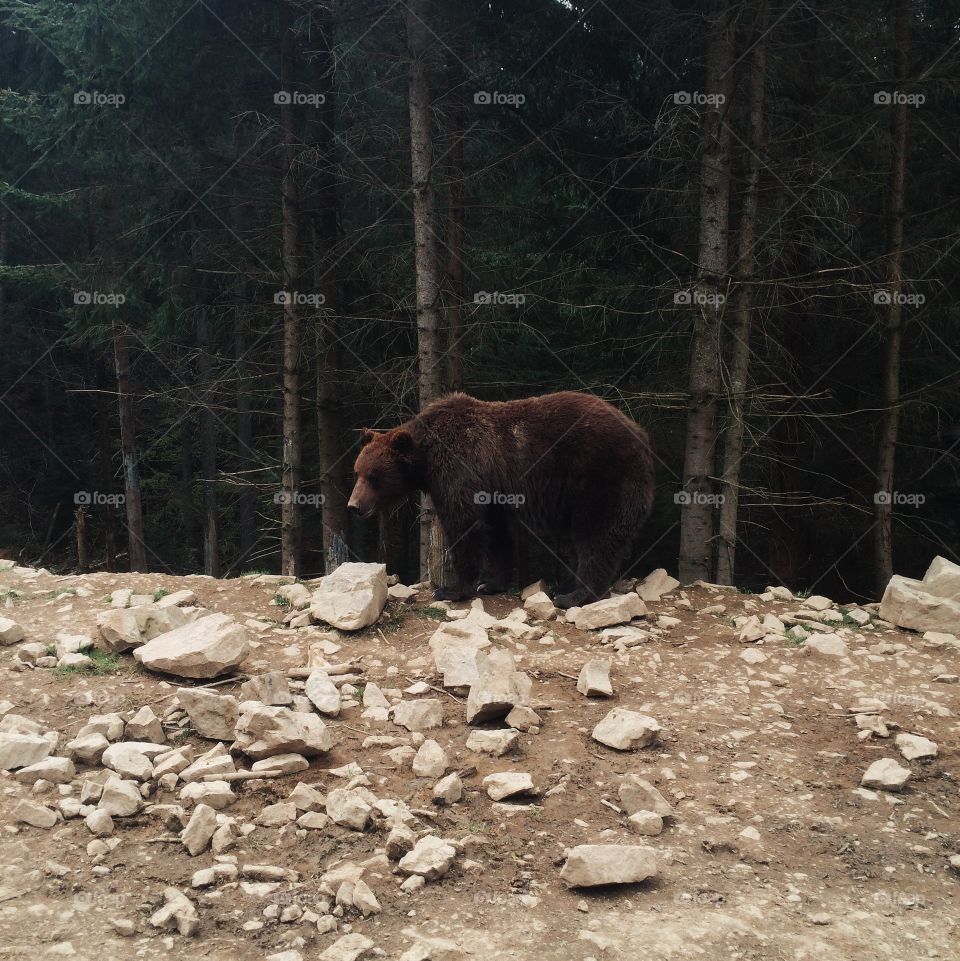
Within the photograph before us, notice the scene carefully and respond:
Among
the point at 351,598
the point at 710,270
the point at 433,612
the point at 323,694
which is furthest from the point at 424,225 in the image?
the point at 323,694

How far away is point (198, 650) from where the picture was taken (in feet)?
18.0

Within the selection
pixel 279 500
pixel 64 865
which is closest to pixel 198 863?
pixel 64 865

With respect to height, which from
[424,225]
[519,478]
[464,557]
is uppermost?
[424,225]

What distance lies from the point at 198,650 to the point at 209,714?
74 cm

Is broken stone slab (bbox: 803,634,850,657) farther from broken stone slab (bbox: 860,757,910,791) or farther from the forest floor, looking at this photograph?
broken stone slab (bbox: 860,757,910,791)

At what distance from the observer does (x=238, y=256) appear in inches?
522

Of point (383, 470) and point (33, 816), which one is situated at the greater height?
point (383, 470)

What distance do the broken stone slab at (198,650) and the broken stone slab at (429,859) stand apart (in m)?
2.21

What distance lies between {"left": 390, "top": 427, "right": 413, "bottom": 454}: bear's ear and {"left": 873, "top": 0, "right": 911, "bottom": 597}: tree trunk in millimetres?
7013

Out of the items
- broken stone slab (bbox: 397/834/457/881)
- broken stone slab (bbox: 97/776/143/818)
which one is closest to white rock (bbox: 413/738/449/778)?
broken stone slab (bbox: 397/834/457/881)

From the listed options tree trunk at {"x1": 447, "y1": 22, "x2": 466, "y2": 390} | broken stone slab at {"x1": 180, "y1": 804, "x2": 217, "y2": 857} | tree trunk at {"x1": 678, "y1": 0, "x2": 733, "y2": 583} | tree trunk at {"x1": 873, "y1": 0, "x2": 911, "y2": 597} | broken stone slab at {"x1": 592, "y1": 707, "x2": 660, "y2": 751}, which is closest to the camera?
broken stone slab at {"x1": 180, "y1": 804, "x2": 217, "y2": 857}

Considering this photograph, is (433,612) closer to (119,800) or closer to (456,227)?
(119,800)

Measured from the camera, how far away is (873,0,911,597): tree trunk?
38.0 feet

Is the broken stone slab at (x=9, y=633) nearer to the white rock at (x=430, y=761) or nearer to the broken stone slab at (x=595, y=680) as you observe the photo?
the white rock at (x=430, y=761)
